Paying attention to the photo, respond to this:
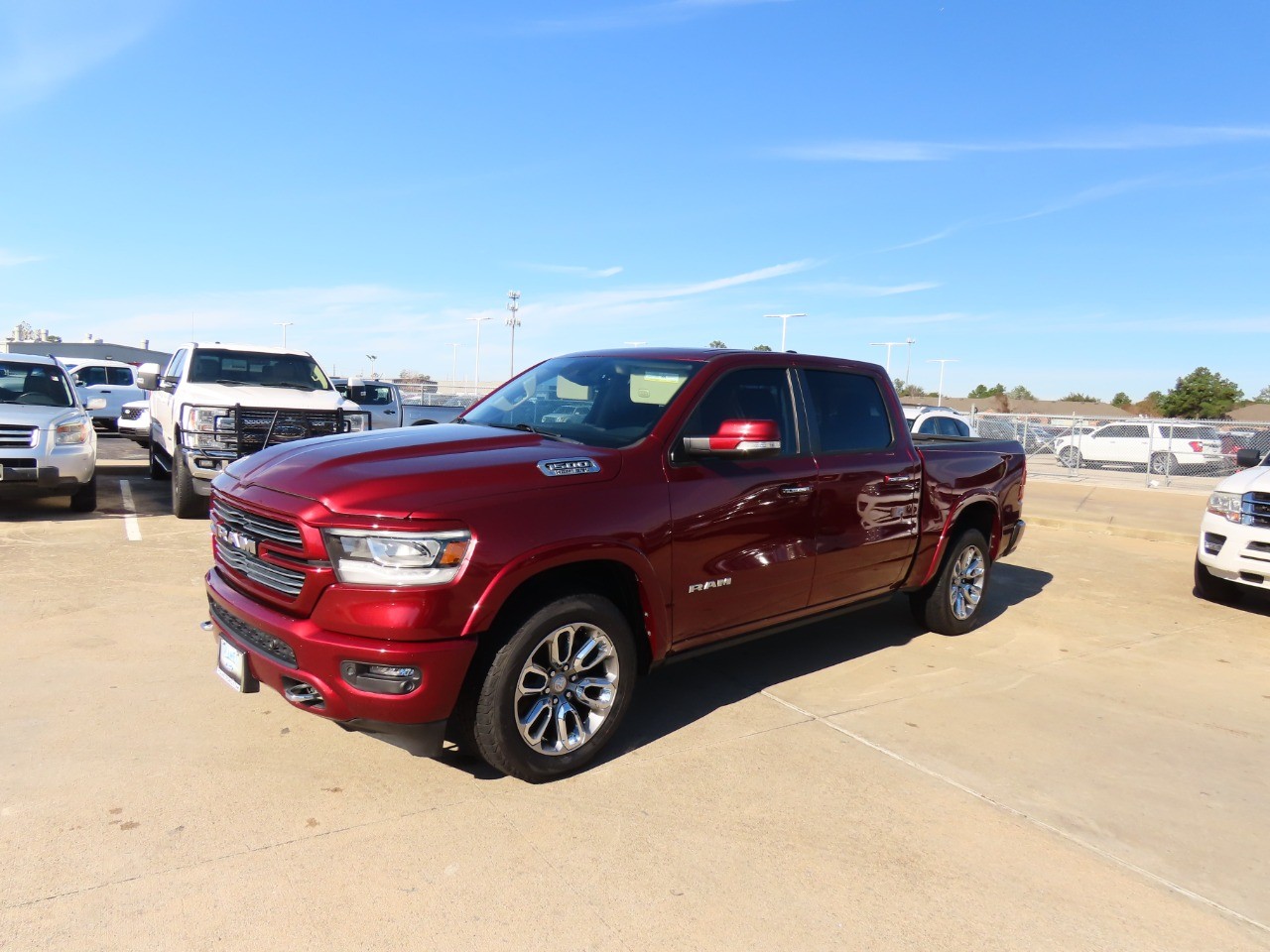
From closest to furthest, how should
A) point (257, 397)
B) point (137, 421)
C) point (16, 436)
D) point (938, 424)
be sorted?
point (16, 436) < point (257, 397) < point (137, 421) < point (938, 424)

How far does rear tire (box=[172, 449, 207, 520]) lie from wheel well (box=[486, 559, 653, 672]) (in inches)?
277

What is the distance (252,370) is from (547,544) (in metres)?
8.75

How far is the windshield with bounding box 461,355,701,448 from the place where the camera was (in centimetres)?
431

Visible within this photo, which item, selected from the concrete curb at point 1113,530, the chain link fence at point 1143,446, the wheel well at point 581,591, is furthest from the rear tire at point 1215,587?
the chain link fence at point 1143,446

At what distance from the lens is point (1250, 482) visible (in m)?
7.44

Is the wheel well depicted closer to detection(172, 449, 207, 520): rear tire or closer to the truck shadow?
the truck shadow

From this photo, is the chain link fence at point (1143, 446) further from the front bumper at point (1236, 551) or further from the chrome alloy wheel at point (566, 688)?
the chrome alloy wheel at point (566, 688)

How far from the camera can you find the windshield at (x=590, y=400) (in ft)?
14.1

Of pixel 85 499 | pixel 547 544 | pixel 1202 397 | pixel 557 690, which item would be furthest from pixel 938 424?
pixel 1202 397

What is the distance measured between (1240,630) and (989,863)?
5.08 m

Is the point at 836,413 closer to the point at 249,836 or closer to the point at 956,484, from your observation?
the point at 956,484

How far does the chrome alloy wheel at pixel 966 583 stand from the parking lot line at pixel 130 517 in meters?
7.22

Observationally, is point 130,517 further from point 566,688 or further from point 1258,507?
point 1258,507

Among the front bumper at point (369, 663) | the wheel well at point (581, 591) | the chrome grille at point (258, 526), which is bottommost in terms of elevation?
the front bumper at point (369, 663)
